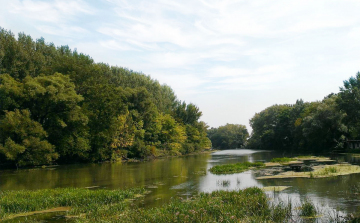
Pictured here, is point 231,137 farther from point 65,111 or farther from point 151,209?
point 151,209

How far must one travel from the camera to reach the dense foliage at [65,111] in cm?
4047

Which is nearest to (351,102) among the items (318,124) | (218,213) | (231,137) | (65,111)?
(318,124)

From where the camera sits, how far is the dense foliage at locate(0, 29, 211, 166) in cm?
4047

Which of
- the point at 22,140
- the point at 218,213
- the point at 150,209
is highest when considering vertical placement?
the point at 22,140

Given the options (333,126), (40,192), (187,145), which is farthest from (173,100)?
(40,192)

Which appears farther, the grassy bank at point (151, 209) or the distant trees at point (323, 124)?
the distant trees at point (323, 124)

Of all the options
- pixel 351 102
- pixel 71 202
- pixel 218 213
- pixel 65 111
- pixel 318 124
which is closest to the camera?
pixel 218 213

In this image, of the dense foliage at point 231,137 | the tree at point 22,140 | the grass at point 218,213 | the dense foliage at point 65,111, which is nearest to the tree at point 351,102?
the dense foliage at point 65,111

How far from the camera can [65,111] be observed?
46188 millimetres

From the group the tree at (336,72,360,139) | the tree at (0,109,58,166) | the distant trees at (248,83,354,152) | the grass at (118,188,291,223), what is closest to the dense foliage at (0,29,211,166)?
the tree at (0,109,58,166)

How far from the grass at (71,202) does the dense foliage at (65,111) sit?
23.9 meters

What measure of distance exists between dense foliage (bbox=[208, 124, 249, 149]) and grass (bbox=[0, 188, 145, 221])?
14301 cm

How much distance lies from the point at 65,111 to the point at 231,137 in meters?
124

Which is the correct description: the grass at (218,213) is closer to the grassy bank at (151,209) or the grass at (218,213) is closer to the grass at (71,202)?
the grassy bank at (151,209)
